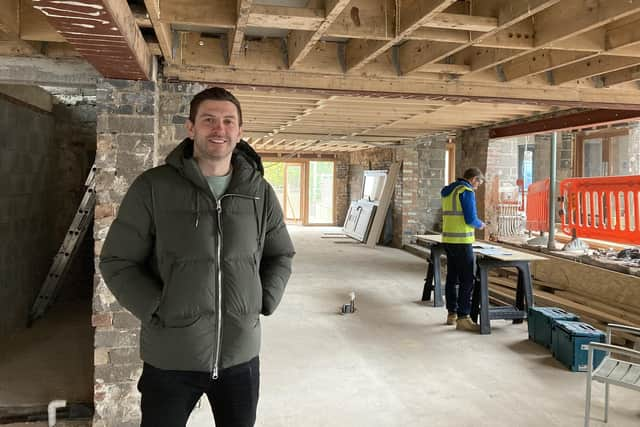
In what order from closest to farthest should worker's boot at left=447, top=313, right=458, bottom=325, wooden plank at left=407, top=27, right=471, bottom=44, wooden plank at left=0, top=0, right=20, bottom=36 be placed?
wooden plank at left=0, top=0, right=20, bottom=36
wooden plank at left=407, top=27, right=471, bottom=44
worker's boot at left=447, top=313, right=458, bottom=325

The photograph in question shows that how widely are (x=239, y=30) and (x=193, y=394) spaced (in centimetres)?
189

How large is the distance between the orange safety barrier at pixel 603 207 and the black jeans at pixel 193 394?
526 centimetres

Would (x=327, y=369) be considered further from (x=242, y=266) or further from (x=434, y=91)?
(x=242, y=266)

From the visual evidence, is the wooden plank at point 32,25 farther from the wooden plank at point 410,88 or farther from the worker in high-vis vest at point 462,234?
the worker in high-vis vest at point 462,234

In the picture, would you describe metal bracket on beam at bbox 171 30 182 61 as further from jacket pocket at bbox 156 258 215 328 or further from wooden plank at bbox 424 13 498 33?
jacket pocket at bbox 156 258 215 328

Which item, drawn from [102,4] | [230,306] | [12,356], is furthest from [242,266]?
[12,356]

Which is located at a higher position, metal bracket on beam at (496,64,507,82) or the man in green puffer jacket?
metal bracket on beam at (496,64,507,82)

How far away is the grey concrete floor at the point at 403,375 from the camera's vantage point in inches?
135

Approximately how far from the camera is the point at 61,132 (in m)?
6.33

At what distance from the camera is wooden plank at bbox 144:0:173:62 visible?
94.7 inches

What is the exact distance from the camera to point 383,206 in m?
11.9

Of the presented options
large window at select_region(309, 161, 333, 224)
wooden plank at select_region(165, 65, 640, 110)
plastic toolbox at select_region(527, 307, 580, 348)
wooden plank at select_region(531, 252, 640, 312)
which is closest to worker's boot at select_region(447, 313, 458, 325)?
plastic toolbox at select_region(527, 307, 580, 348)

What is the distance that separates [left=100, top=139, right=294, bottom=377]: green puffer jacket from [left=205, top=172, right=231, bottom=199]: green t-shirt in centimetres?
5

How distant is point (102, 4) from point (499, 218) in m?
8.04
